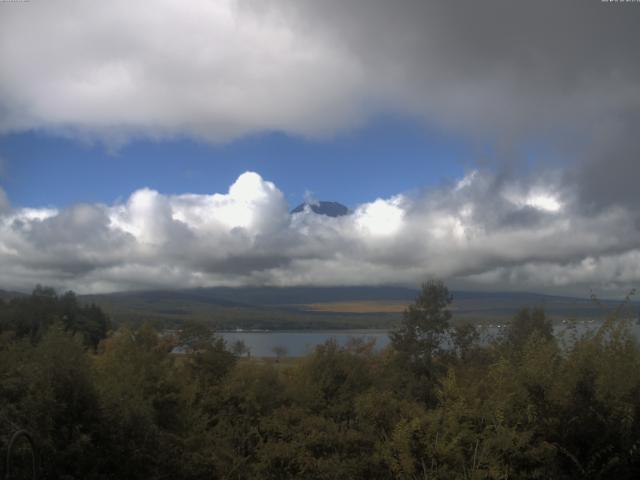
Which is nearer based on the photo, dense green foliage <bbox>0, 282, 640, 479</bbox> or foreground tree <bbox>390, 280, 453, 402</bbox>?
dense green foliage <bbox>0, 282, 640, 479</bbox>

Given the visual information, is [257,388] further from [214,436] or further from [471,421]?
[471,421]

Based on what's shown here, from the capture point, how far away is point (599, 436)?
1004 centimetres

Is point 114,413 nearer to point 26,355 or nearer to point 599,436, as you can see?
point 26,355

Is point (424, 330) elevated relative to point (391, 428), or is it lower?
lower

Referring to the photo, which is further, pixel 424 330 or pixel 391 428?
pixel 424 330

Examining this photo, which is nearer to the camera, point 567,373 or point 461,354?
point 567,373

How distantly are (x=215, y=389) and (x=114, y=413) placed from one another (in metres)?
8.97

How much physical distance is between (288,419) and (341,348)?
8.25 m

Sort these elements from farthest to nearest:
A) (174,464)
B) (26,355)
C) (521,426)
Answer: (26,355)
(174,464)
(521,426)

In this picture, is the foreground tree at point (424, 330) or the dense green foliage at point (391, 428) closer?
the dense green foliage at point (391, 428)

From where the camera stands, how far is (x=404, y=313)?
46781 mm

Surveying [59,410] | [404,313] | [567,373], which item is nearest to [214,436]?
[59,410]

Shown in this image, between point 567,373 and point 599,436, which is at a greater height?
point 567,373

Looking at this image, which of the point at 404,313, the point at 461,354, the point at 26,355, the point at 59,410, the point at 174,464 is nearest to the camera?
the point at 59,410
